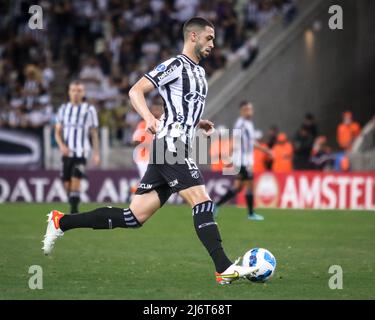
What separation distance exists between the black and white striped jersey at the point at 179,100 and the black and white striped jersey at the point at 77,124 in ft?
25.3

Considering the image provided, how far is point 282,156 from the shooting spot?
79.7ft

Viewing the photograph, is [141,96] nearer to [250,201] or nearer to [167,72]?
[167,72]

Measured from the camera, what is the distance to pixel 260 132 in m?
26.9

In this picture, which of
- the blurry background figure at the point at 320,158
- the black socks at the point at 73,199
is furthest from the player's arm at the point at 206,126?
the blurry background figure at the point at 320,158

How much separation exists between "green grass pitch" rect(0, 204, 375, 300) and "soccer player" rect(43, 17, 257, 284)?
1.52ft

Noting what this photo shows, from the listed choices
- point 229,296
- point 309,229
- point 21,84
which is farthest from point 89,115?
point 21,84

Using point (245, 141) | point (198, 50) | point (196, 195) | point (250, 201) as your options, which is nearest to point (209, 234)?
point (196, 195)

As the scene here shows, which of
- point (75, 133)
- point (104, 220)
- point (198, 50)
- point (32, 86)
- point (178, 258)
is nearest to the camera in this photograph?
point (198, 50)

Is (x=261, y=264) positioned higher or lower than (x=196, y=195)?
lower

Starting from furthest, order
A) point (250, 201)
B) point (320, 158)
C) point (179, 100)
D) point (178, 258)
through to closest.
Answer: point (320, 158), point (250, 201), point (178, 258), point (179, 100)

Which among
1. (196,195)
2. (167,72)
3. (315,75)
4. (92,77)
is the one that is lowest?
(196,195)

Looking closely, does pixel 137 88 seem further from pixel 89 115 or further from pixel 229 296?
pixel 89 115

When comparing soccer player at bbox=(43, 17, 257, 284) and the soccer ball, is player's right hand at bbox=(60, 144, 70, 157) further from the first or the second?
the soccer ball

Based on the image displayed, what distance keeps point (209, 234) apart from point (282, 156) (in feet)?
49.9
